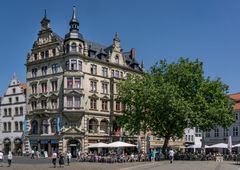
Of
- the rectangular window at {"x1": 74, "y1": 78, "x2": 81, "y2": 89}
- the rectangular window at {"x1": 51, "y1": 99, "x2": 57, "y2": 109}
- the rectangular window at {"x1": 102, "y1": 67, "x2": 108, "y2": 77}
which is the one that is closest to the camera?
the rectangular window at {"x1": 74, "y1": 78, "x2": 81, "y2": 89}

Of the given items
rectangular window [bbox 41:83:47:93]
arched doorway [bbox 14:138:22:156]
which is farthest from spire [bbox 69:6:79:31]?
arched doorway [bbox 14:138:22:156]

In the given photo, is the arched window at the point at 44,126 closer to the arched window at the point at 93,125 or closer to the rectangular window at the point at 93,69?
the arched window at the point at 93,125

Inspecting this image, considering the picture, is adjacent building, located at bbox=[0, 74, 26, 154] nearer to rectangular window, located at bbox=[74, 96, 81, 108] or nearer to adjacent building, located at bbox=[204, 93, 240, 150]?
rectangular window, located at bbox=[74, 96, 81, 108]

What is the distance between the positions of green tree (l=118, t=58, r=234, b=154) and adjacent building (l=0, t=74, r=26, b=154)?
25.0 metres

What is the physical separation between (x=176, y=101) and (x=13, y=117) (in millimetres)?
39187

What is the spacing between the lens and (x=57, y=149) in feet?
236

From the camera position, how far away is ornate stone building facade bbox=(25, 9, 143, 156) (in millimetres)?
71625

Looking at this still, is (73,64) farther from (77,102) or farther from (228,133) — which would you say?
(228,133)

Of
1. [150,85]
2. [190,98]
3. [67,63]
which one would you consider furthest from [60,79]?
[190,98]

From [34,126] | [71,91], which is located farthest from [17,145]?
[71,91]

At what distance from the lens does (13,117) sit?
84125 mm

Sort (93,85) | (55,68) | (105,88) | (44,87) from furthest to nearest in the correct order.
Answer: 1. (105,88)
2. (44,87)
3. (93,85)
4. (55,68)

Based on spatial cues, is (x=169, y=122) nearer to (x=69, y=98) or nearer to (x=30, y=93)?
(x=69, y=98)

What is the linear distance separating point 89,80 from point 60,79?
4.96m
